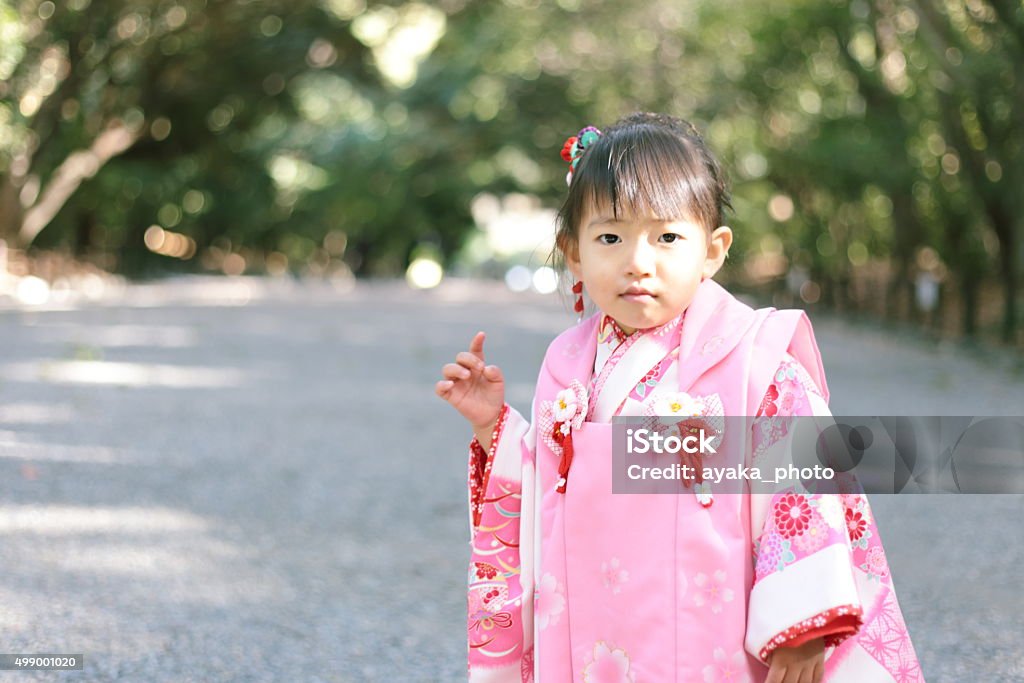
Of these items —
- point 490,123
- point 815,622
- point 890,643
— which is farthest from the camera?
point 490,123

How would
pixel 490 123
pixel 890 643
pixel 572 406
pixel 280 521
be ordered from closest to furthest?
pixel 890 643
pixel 572 406
pixel 280 521
pixel 490 123

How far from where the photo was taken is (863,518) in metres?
2.00

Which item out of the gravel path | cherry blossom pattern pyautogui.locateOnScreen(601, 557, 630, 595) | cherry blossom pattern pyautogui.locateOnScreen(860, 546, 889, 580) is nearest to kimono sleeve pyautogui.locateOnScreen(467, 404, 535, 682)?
cherry blossom pattern pyautogui.locateOnScreen(601, 557, 630, 595)

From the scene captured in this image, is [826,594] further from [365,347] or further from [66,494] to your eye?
[365,347]

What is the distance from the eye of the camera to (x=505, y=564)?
2266mm

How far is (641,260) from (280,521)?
155 inches

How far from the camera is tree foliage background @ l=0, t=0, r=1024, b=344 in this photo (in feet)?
54.7

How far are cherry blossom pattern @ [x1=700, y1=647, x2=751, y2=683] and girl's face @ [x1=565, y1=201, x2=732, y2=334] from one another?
552 millimetres

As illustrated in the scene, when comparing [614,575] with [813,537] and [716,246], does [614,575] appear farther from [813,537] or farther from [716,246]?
[716,246]

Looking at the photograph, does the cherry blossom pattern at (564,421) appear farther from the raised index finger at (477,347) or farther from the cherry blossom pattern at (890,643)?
the cherry blossom pattern at (890,643)

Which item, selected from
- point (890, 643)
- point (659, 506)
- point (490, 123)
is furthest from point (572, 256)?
point (490, 123)

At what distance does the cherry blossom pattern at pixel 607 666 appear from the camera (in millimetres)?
2035

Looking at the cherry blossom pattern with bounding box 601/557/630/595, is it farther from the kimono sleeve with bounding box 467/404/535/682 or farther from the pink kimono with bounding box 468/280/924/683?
the kimono sleeve with bounding box 467/404/535/682

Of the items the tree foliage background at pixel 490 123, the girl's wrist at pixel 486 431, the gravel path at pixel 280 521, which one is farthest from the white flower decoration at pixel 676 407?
the tree foliage background at pixel 490 123
